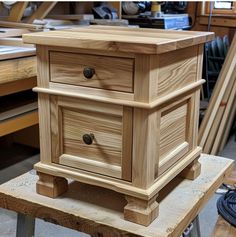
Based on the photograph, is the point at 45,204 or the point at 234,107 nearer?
the point at 45,204

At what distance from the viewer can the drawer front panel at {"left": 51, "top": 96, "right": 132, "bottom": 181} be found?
2.76ft

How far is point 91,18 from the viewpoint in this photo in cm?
284

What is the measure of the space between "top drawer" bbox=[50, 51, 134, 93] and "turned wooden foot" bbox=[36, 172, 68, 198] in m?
0.23

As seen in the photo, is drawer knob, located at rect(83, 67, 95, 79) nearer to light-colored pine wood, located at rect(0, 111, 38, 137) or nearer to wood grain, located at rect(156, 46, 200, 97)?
wood grain, located at rect(156, 46, 200, 97)

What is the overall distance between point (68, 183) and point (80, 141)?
0.18 meters

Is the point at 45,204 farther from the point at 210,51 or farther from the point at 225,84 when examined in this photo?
the point at 210,51

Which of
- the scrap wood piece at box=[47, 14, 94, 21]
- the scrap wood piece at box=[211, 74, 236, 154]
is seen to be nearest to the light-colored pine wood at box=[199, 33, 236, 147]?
the scrap wood piece at box=[211, 74, 236, 154]

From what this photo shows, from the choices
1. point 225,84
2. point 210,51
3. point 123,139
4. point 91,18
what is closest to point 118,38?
point 123,139

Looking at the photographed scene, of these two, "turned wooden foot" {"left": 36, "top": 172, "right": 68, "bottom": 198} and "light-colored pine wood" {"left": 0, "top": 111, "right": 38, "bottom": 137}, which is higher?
"turned wooden foot" {"left": 36, "top": 172, "right": 68, "bottom": 198}

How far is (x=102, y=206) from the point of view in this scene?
36.5 inches

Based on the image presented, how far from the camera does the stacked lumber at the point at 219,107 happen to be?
8.43ft

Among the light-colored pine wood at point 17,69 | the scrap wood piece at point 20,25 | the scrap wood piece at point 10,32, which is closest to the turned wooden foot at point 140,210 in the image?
the light-colored pine wood at point 17,69

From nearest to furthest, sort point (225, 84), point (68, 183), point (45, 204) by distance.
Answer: point (45, 204)
point (68, 183)
point (225, 84)

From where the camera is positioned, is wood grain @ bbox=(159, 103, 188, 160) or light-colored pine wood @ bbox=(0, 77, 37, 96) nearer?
wood grain @ bbox=(159, 103, 188, 160)
